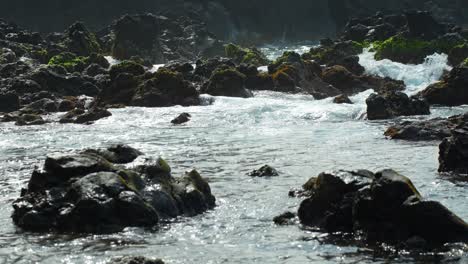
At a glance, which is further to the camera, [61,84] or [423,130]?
[61,84]

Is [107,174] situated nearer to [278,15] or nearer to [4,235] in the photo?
[4,235]

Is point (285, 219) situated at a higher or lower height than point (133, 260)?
lower

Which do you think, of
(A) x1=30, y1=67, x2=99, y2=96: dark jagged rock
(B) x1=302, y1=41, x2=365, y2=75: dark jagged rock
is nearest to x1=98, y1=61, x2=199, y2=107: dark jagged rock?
(A) x1=30, y1=67, x2=99, y2=96: dark jagged rock

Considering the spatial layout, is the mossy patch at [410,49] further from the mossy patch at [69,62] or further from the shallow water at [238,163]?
the mossy patch at [69,62]

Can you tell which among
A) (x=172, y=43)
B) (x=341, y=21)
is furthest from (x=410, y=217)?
(x=341, y=21)

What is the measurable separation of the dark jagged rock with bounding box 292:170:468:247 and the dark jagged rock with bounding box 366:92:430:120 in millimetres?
27564

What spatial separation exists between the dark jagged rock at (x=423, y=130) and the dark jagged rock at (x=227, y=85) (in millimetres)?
22485

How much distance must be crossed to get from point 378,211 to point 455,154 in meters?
10.6

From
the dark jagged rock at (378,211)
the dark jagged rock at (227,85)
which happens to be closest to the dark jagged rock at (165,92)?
the dark jagged rock at (227,85)

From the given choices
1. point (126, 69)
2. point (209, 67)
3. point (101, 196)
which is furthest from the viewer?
point (209, 67)

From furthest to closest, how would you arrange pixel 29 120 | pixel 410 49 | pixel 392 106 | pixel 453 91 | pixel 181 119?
pixel 410 49 → pixel 453 91 → pixel 29 120 → pixel 181 119 → pixel 392 106

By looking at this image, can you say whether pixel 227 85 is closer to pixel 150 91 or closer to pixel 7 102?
pixel 150 91

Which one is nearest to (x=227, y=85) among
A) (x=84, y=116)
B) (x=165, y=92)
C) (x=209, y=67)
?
(x=165, y=92)

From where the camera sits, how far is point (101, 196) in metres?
19.4
